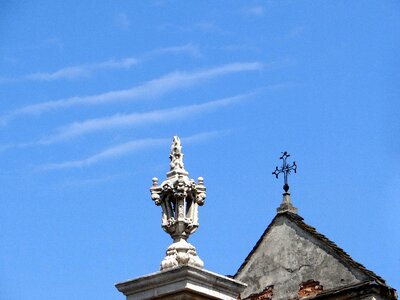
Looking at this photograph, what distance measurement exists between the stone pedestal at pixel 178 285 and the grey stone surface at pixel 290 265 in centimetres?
938

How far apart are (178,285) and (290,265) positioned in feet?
34.1

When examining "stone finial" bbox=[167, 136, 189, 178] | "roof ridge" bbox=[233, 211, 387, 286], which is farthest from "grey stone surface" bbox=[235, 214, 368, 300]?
"stone finial" bbox=[167, 136, 189, 178]

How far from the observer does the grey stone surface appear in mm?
25812

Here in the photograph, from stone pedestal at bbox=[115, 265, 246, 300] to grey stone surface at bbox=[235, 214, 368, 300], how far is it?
938cm

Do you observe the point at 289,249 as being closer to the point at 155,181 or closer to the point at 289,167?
the point at 289,167

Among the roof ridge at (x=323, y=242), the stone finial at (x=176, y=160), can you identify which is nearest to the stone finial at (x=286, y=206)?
the roof ridge at (x=323, y=242)

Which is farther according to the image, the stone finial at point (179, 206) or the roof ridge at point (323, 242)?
the roof ridge at point (323, 242)

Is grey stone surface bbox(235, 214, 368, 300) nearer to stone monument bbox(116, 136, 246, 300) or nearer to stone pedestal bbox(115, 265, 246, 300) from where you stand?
stone monument bbox(116, 136, 246, 300)

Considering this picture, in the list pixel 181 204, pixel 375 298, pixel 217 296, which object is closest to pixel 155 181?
pixel 181 204

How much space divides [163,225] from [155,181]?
0.54 meters

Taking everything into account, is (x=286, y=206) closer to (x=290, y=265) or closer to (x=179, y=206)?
(x=290, y=265)

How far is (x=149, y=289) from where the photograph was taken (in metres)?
16.4

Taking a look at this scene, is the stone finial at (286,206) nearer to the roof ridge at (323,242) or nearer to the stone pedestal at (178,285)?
the roof ridge at (323,242)

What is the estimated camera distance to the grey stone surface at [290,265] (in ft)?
84.7
